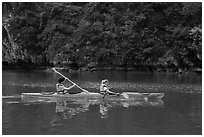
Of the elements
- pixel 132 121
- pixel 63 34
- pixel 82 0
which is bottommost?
pixel 132 121

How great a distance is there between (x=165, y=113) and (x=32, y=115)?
400 cm

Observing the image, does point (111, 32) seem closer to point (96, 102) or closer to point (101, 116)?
point (96, 102)

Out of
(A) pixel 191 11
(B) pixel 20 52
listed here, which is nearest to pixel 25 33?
(B) pixel 20 52

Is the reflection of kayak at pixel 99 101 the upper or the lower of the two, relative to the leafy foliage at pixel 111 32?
lower

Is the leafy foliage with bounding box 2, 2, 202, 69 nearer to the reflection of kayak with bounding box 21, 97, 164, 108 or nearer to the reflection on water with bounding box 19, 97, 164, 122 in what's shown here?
the reflection of kayak with bounding box 21, 97, 164, 108

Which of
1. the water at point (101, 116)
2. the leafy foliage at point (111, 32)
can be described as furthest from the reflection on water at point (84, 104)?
the leafy foliage at point (111, 32)

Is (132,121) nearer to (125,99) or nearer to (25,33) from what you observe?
(125,99)

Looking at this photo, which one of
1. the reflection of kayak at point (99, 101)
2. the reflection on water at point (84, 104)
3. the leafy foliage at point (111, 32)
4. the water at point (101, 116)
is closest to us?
the water at point (101, 116)

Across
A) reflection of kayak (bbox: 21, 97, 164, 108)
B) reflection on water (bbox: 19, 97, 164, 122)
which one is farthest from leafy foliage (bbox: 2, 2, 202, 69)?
reflection on water (bbox: 19, 97, 164, 122)

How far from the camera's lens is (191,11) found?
3744cm

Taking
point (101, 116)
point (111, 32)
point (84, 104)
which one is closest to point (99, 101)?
point (84, 104)

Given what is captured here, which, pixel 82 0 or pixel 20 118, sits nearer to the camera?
pixel 20 118

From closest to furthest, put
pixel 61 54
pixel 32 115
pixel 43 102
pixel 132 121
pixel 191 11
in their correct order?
pixel 132 121
pixel 32 115
pixel 43 102
pixel 191 11
pixel 61 54

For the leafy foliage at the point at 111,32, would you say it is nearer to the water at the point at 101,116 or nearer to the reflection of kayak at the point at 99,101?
the water at the point at 101,116
